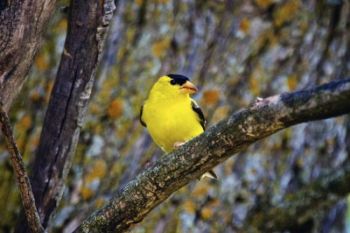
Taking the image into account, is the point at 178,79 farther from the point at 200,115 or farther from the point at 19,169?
the point at 19,169

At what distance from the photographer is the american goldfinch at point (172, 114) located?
3.91 meters

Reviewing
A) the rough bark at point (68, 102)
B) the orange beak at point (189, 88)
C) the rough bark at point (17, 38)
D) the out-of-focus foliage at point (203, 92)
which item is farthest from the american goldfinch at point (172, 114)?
the rough bark at point (17, 38)

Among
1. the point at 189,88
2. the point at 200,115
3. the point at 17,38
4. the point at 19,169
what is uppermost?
the point at 17,38

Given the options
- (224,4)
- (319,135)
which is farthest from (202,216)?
(224,4)

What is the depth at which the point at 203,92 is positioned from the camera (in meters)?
4.39

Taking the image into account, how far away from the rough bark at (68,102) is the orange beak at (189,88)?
0.90m

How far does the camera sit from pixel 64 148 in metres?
3.24

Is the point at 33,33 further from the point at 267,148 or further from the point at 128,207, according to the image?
the point at 267,148

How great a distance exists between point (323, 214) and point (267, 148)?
0.46m

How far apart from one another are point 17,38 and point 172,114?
52.6 inches

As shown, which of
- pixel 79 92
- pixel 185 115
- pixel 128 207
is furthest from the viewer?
pixel 185 115

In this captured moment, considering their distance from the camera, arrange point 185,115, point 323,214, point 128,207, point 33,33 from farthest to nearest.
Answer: point 323,214, point 185,115, point 33,33, point 128,207

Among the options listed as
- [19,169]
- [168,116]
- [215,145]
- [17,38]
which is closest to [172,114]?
[168,116]

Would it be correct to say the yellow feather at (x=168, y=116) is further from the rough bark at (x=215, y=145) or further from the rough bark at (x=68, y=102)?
the rough bark at (x=215, y=145)
